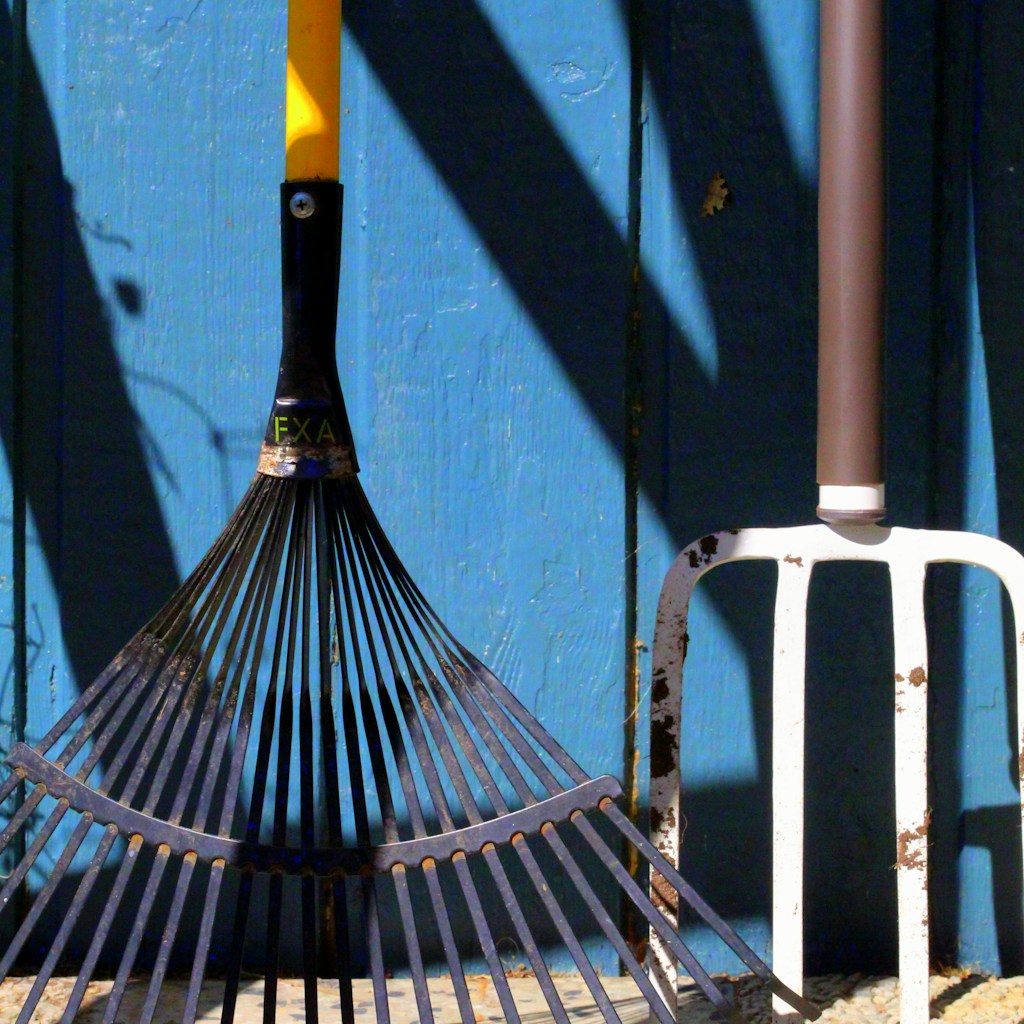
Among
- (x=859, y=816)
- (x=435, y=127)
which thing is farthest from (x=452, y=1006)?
(x=435, y=127)

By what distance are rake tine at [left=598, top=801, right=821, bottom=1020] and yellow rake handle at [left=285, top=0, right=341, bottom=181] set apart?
0.68 m

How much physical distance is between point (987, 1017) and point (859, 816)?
28 centimetres

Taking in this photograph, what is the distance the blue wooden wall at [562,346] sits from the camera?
1.53 metres

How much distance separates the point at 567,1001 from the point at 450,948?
489mm

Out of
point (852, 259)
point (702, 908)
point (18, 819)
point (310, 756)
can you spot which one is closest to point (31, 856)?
A: point (18, 819)

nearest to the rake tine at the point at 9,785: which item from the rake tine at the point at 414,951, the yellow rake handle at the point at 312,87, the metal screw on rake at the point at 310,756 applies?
the metal screw on rake at the point at 310,756

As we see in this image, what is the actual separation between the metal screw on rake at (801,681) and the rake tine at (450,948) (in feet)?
0.94

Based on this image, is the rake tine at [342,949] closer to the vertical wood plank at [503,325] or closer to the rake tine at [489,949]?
the rake tine at [489,949]

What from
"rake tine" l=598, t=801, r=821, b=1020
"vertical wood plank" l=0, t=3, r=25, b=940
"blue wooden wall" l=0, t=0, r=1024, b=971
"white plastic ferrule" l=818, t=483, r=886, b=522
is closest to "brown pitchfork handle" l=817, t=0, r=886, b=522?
"white plastic ferrule" l=818, t=483, r=886, b=522

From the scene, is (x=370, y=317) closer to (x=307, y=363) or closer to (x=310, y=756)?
(x=307, y=363)

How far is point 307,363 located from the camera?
4.08 ft

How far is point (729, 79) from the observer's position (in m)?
1.54

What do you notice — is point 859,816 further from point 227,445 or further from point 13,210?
point 13,210

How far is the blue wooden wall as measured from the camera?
1533mm
